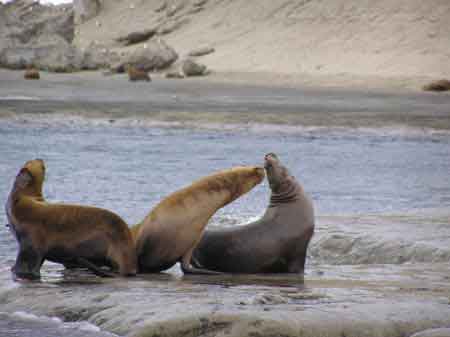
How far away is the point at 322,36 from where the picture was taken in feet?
148

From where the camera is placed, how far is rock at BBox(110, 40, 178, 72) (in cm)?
3800

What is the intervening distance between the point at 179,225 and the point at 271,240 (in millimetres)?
705

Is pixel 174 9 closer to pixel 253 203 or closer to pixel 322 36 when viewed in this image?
pixel 322 36

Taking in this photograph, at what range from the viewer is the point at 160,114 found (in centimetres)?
2225

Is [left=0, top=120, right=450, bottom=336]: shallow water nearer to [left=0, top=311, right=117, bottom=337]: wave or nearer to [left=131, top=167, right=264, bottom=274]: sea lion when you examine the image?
[left=0, top=311, right=117, bottom=337]: wave

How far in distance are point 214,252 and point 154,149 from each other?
10422 millimetres

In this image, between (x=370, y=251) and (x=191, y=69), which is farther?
(x=191, y=69)

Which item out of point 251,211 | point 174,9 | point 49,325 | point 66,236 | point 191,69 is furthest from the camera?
point 174,9

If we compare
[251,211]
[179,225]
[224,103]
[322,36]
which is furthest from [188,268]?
[322,36]

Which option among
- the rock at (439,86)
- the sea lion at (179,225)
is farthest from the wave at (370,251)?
the rock at (439,86)

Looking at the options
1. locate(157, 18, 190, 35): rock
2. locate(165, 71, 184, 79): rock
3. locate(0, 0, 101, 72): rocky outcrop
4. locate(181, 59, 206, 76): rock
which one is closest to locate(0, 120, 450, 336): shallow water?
locate(165, 71, 184, 79): rock

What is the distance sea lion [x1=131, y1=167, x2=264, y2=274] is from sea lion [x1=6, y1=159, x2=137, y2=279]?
189mm

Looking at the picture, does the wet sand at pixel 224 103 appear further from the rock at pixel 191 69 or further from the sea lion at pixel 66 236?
the sea lion at pixel 66 236

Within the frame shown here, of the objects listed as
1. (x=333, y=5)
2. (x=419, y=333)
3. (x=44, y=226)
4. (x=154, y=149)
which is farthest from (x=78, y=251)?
(x=333, y=5)
